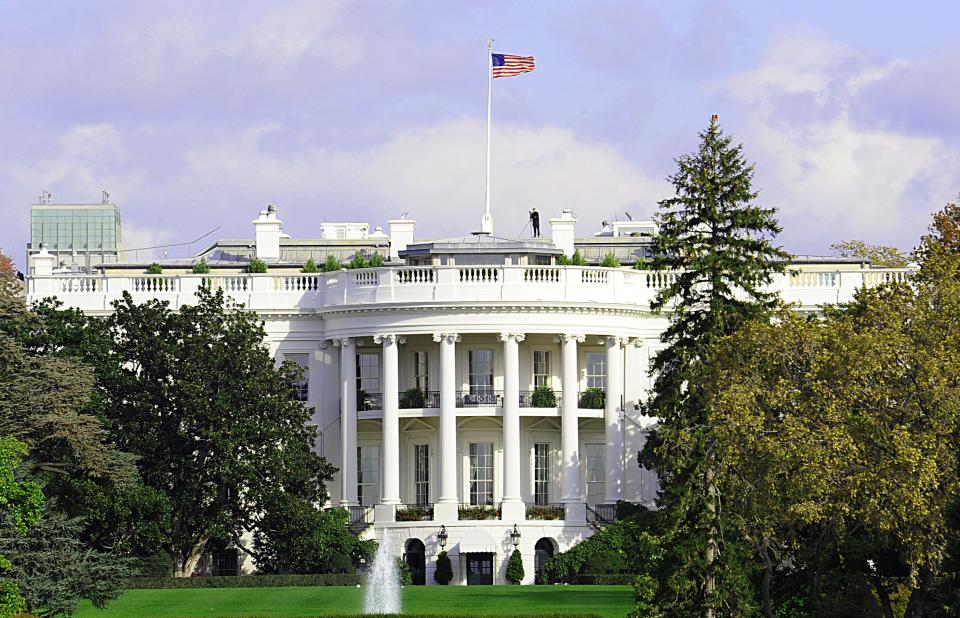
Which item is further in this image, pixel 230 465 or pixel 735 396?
pixel 230 465

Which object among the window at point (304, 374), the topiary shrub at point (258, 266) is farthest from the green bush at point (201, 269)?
the window at point (304, 374)

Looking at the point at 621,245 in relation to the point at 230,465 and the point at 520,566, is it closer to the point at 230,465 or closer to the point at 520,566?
the point at 520,566

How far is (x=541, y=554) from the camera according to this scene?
3187 inches

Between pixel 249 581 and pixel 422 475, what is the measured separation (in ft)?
49.8

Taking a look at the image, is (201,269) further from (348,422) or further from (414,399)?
(414,399)

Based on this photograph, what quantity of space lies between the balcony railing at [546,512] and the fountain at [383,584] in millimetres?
5198

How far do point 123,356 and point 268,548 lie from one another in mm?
8034

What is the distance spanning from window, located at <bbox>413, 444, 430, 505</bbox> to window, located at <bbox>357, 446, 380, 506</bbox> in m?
1.46

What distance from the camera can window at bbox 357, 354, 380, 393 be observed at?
85.9 meters

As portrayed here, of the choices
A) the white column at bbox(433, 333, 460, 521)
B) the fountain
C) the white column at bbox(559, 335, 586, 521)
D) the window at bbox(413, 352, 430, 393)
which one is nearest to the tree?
the fountain

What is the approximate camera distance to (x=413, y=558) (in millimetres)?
81250

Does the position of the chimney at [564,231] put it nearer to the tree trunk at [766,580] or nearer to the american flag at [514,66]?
the american flag at [514,66]

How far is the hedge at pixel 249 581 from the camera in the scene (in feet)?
229

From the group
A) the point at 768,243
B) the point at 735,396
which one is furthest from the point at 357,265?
the point at 735,396
